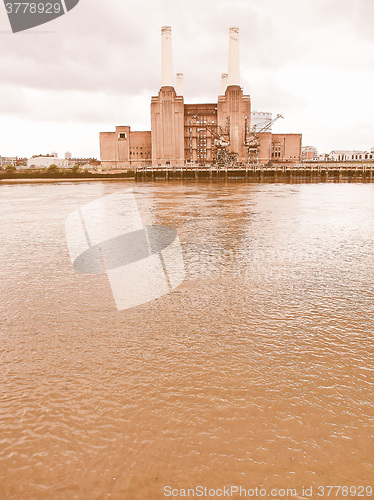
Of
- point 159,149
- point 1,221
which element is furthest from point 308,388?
point 159,149

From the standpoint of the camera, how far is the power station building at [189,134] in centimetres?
10731

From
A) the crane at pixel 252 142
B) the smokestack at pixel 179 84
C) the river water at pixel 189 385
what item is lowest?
the river water at pixel 189 385

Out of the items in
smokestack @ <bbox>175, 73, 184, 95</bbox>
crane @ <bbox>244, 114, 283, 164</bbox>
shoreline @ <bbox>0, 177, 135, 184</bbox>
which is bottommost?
shoreline @ <bbox>0, 177, 135, 184</bbox>

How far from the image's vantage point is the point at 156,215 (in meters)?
22.7

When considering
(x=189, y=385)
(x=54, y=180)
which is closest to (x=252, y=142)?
(x=54, y=180)

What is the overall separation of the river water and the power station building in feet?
316

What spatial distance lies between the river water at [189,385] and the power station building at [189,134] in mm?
96250

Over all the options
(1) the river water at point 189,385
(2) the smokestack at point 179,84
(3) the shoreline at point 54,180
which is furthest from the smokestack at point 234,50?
(1) the river water at point 189,385

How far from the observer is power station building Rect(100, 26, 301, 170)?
107m

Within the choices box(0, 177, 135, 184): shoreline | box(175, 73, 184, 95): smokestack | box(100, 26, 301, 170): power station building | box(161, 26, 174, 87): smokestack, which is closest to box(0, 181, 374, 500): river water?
box(0, 177, 135, 184): shoreline

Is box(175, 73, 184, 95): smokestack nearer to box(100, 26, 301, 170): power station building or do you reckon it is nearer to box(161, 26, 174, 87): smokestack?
box(100, 26, 301, 170): power station building

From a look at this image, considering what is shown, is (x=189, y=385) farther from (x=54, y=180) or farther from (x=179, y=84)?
(x=179, y=84)

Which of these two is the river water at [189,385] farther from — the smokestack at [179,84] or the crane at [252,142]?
the smokestack at [179,84]

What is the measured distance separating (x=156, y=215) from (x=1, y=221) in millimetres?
8429
